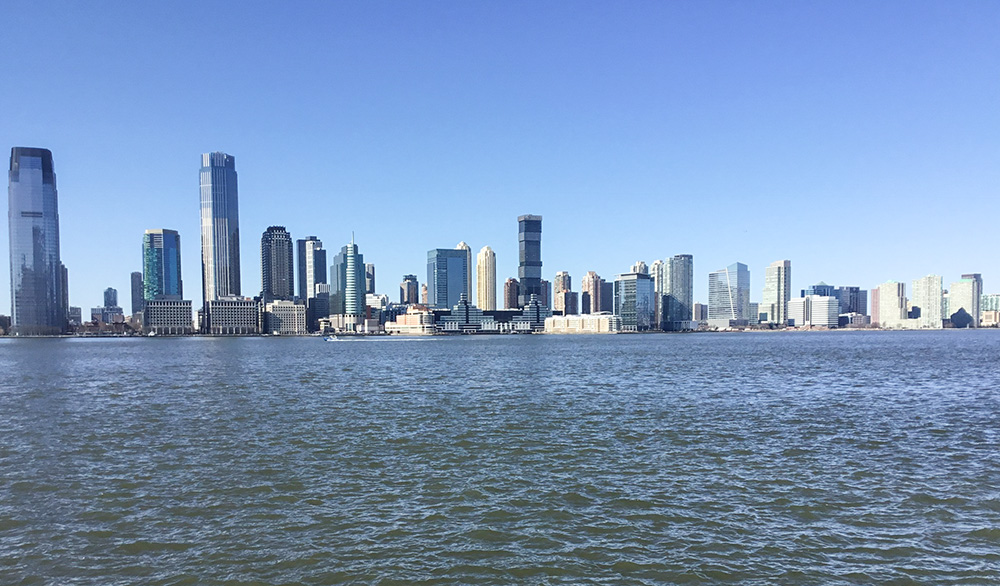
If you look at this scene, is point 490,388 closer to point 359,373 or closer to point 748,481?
point 359,373

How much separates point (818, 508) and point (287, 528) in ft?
62.8

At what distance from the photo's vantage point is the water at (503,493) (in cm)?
1642

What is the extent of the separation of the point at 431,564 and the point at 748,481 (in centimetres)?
1500

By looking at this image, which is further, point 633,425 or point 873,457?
point 633,425

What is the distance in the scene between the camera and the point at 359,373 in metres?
86.6

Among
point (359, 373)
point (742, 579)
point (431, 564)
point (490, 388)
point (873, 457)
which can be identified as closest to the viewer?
point (742, 579)

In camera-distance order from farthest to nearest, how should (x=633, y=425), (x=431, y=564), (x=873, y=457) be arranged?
(x=633, y=425), (x=873, y=457), (x=431, y=564)

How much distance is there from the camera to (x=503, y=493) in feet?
76.4

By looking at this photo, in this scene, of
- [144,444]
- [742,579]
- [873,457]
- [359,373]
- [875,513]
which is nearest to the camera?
[742,579]

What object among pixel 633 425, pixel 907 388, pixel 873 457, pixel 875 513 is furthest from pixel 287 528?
pixel 907 388

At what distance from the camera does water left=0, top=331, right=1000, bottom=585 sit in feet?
53.9

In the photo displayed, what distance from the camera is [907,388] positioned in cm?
5956

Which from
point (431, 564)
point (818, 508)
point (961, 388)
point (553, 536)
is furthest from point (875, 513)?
point (961, 388)

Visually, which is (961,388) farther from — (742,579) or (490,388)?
(742,579)
